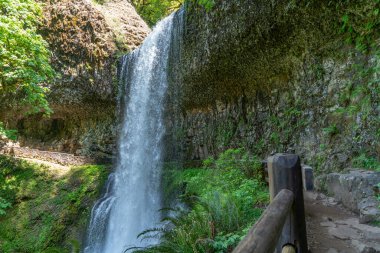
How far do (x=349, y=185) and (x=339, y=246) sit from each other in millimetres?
1819

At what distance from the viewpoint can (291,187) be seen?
2.17 m

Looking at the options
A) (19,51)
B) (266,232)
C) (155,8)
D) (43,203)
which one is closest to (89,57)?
(19,51)

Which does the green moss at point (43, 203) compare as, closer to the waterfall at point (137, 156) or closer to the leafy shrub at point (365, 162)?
the waterfall at point (137, 156)

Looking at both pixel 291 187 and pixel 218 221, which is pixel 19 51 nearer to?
pixel 218 221

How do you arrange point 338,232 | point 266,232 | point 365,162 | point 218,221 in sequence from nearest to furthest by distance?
point 266,232
point 338,232
point 218,221
point 365,162

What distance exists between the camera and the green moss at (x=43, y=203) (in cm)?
1006

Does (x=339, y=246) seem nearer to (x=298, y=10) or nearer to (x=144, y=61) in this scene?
(x=298, y=10)

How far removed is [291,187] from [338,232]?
159 centimetres

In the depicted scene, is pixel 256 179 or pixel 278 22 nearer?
pixel 256 179

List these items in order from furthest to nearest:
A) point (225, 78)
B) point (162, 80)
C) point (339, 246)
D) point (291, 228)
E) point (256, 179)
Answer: point (162, 80), point (225, 78), point (256, 179), point (339, 246), point (291, 228)

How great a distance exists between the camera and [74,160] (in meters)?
13.7

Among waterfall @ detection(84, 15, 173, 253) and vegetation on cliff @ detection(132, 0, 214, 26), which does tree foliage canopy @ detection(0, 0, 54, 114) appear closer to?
waterfall @ detection(84, 15, 173, 253)

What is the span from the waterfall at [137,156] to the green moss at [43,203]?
66 centimetres

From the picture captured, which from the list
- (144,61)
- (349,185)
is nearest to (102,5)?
(144,61)
